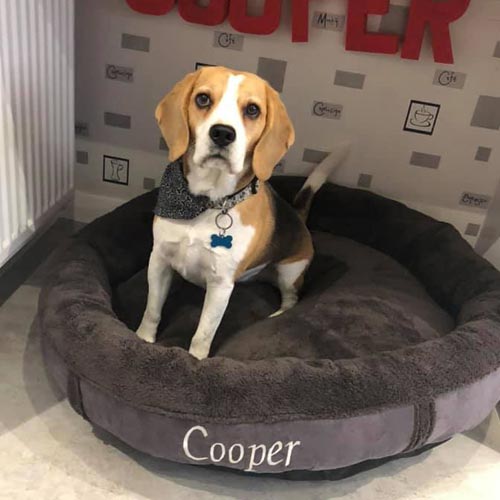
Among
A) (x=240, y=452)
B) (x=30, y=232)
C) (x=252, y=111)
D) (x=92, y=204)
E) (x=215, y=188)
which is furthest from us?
(x=92, y=204)

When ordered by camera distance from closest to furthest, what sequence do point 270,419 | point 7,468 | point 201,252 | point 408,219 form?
1. point 270,419
2. point 7,468
3. point 201,252
4. point 408,219

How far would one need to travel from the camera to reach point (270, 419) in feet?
4.64

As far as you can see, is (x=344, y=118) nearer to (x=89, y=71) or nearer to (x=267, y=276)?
(x=267, y=276)

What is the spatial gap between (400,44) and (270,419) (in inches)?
54.7

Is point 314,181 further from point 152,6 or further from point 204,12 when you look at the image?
point 152,6

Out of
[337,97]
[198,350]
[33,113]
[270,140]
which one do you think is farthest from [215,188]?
[337,97]

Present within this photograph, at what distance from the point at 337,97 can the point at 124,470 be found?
1467 mm

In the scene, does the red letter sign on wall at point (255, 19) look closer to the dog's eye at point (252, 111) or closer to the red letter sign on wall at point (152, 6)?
the red letter sign on wall at point (152, 6)

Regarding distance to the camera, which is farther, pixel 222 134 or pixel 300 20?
pixel 300 20

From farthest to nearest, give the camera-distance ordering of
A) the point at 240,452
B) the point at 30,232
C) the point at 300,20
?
the point at 300,20 < the point at 30,232 < the point at 240,452

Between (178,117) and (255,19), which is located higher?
(255,19)

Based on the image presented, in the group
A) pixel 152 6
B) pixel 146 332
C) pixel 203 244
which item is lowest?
pixel 146 332

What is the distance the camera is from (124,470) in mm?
1574

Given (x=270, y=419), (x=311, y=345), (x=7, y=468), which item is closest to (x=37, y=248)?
(x=7, y=468)
